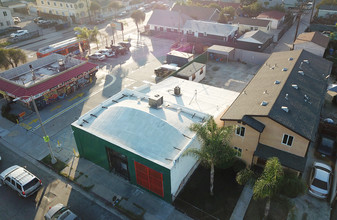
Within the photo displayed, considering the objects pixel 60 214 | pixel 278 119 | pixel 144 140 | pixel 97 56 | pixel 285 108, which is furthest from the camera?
pixel 97 56

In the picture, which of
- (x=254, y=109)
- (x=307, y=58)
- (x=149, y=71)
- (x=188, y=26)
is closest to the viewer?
(x=254, y=109)

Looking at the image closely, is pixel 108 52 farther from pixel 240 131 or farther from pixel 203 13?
pixel 240 131

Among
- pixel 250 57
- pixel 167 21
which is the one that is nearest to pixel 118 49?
pixel 167 21

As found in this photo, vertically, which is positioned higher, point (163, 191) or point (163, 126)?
point (163, 126)

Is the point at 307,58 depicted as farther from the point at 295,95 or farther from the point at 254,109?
the point at 254,109

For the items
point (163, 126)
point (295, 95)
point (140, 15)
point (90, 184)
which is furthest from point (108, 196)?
point (140, 15)
